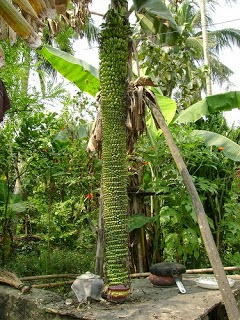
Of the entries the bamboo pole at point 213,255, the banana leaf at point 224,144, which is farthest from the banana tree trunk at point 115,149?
the banana leaf at point 224,144

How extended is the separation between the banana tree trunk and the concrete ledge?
0.28 m

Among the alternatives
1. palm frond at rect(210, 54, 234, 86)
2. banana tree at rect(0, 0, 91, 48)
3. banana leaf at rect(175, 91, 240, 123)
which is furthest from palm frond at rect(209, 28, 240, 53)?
banana tree at rect(0, 0, 91, 48)

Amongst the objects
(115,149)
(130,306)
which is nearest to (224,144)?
(115,149)

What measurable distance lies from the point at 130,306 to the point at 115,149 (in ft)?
5.34

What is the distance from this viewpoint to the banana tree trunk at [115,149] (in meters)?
4.08

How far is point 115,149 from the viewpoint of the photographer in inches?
164

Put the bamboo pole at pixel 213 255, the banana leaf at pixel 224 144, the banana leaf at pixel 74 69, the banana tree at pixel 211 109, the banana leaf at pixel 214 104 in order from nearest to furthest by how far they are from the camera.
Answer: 1. the bamboo pole at pixel 213 255
2. the banana leaf at pixel 74 69
3. the banana leaf at pixel 224 144
4. the banana tree at pixel 211 109
5. the banana leaf at pixel 214 104

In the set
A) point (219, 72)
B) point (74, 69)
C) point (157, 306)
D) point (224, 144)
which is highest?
point (219, 72)

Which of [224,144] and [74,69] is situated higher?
[74,69]

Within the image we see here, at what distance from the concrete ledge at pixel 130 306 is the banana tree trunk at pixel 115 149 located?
28 centimetres

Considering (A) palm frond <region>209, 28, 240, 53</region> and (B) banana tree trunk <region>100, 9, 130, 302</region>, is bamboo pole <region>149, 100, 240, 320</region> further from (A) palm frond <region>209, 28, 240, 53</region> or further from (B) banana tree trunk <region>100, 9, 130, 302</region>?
(A) palm frond <region>209, 28, 240, 53</region>

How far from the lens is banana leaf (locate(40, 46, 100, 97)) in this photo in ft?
20.6

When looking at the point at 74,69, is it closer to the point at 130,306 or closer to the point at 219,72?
the point at 130,306

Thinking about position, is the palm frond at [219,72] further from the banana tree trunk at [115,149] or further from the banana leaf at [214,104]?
the banana tree trunk at [115,149]
